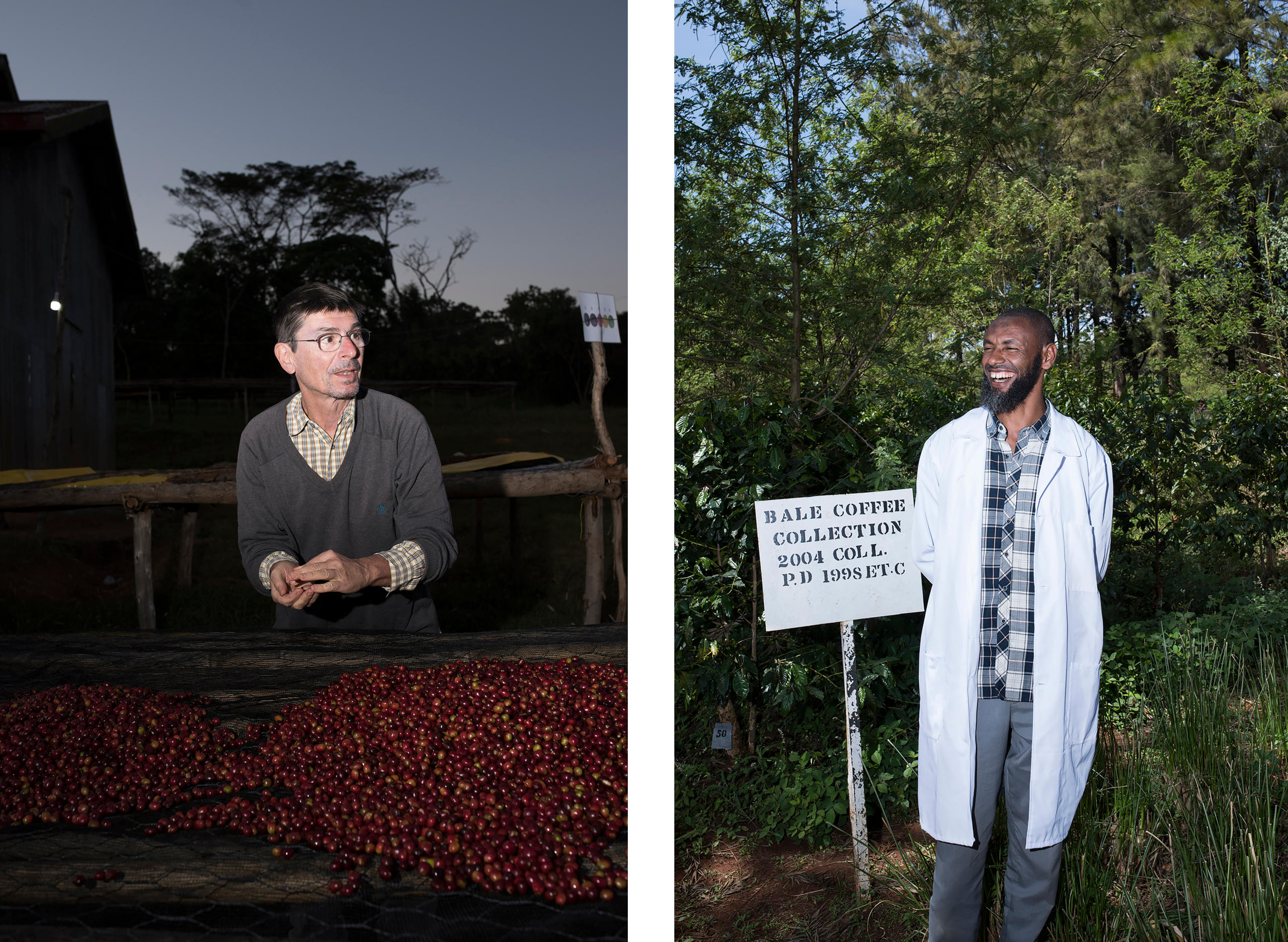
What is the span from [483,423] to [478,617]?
946 millimetres

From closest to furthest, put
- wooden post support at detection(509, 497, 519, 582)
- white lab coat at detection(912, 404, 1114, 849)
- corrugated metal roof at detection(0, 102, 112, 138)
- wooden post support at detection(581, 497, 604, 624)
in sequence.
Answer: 1. white lab coat at detection(912, 404, 1114, 849)
2. corrugated metal roof at detection(0, 102, 112, 138)
3. wooden post support at detection(581, 497, 604, 624)
4. wooden post support at detection(509, 497, 519, 582)

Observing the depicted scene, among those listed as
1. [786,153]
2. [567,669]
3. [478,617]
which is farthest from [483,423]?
[567,669]

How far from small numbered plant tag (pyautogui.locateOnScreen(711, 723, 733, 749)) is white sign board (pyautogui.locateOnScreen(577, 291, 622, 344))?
1.24 meters

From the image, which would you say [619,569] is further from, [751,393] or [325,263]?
[325,263]

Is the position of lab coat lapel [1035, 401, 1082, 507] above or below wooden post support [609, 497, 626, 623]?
above

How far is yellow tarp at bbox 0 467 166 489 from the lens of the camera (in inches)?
97.2

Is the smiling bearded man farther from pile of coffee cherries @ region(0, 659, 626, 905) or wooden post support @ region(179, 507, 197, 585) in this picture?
wooden post support @ region(179, 507, 197, 585)

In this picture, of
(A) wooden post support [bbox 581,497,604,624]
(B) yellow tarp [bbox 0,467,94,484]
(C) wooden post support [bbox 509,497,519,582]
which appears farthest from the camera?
(C) wooden post support [bbox 509,497,519,582]

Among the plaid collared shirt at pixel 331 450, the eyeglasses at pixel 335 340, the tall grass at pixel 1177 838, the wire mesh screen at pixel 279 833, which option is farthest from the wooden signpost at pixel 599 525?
the tall grass at pixel 1177 838

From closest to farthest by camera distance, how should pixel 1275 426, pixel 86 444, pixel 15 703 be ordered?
pixel 15 703 → pixel 86 444 → pixel 1275 426

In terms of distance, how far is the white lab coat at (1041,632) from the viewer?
157cm

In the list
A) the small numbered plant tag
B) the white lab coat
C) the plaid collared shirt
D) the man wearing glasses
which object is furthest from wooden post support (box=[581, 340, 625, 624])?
the white lab coat

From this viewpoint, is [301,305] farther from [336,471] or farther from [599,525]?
[599,525]

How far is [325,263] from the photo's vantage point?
2.62m
